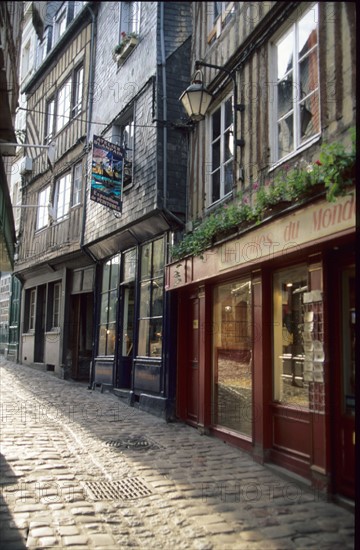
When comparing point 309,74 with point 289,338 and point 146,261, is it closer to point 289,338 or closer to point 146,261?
point 289,338

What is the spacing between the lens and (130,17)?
1088 cm

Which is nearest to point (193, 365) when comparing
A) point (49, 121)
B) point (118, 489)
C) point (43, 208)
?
point (118, 489)

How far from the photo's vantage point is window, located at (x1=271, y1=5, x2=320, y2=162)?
5.32m

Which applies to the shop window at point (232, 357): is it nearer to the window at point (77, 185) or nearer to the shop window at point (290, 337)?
the shop window at point (290, 337)

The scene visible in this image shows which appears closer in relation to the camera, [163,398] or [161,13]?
[163,398]

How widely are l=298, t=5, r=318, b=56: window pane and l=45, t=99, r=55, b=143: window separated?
11.5 m

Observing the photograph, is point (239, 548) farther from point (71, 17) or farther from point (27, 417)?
point (71, 17)

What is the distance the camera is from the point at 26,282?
18172 mm

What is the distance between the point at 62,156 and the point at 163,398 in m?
8.91

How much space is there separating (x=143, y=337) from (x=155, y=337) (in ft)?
2.00

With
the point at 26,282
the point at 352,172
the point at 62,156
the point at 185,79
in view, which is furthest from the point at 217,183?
the point at 26,282

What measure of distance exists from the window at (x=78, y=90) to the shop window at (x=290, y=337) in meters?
10.2

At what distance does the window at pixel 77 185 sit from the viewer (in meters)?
13.7

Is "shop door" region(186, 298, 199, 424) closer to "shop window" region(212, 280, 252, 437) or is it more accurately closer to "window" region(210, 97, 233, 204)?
"shop window" region(212, 280, 252, 437)
